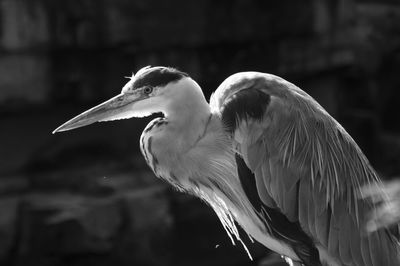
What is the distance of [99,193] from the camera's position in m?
6.94

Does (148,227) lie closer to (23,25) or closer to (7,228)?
(7,228)

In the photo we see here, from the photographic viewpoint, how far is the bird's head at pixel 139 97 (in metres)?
3.55

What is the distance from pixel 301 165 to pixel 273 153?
149 millimetres

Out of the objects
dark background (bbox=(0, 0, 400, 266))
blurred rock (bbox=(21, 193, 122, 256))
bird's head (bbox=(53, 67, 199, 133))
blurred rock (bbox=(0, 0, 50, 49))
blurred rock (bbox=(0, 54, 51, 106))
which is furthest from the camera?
blurred rock (bbox=(0, 54, 51, 106))

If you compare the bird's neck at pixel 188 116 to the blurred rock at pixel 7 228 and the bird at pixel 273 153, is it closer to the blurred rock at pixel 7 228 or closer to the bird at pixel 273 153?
the bird at pixel 273 153

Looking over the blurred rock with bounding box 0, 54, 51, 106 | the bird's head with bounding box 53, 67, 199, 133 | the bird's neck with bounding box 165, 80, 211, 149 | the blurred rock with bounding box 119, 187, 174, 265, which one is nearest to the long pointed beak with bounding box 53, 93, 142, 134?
the bird's head with bounding box 53, 67, 199, 133

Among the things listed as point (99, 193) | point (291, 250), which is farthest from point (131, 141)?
point (291, 250)

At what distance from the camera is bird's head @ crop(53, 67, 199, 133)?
355cm

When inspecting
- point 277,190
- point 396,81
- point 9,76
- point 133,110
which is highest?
point 133,110

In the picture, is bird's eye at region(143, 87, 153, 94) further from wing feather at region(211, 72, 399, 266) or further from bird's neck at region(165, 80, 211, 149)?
wing feather at region(211, 72, 399, 266)

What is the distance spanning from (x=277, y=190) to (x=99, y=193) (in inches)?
136

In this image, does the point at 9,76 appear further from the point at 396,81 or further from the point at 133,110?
the point at 396,81

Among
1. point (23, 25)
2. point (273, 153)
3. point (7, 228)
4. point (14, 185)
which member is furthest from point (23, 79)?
point (273, 153)

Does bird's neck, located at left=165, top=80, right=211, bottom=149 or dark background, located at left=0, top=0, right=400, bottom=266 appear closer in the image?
bird's neck, located at left=165, top=80, right=211, bottom=149
